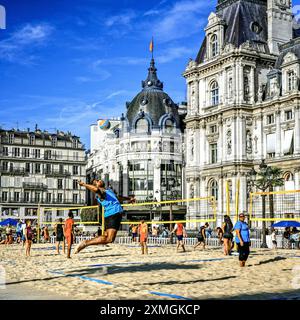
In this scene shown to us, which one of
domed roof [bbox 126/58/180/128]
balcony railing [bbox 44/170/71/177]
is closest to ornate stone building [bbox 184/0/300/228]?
domed roof [bbox 126/58/180/128]

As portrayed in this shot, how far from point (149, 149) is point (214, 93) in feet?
96.1

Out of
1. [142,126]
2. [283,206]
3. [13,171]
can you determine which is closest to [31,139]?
[13,171]

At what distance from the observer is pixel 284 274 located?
14.8 metres

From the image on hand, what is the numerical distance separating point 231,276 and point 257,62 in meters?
41.3

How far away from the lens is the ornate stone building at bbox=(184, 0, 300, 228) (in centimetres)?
4866

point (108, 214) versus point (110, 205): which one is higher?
point (110, 205)

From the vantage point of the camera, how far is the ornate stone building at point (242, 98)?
1916 inches

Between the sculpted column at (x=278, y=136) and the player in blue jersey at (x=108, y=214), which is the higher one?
the sculpted column at (x=278, y=136)

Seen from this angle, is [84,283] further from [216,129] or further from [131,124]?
[131,124]

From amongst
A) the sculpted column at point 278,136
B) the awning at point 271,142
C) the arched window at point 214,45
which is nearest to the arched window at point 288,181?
the sculpted column at point 278,136

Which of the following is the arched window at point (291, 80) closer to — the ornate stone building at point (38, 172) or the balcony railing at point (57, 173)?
the ornate stone building at point (38, 172)

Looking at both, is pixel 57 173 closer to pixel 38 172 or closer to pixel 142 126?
pixel 38 172

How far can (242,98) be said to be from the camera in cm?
5106
